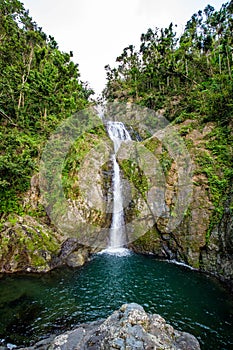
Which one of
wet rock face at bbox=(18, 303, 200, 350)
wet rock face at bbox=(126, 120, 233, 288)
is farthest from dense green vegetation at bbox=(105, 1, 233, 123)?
wet rock face at bbox=(18, 303, 200, 350)

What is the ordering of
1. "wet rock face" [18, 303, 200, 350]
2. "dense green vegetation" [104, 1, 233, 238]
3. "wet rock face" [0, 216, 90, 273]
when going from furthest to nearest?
"dense green vegetation" [104, 1, 233, 238]
"wet rock face" [0, 216, 90, 273]
"wet rock face" [18, 303, 200, 350]

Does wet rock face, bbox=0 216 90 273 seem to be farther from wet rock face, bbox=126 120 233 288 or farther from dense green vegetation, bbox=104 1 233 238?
dense green vegetation, bbox=104 1 233 238

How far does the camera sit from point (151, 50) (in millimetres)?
30047

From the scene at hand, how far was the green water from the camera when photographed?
224 inches

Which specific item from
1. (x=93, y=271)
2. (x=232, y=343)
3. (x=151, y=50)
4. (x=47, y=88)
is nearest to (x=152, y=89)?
(x=151, y=50)

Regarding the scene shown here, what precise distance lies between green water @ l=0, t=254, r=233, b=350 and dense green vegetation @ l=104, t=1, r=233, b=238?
3.17 metres

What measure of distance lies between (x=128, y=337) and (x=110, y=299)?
12.2 ft

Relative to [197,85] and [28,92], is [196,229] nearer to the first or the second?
[28,92]

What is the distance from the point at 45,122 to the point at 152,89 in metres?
19.7

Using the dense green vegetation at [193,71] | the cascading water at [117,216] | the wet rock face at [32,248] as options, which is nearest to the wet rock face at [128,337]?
the wet rock face at [32,248]

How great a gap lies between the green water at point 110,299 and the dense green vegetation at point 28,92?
529 cm

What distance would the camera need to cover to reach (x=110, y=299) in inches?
286

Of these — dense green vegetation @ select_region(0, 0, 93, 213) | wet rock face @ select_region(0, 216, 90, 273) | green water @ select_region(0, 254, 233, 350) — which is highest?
dense green vegetation @ select_region(0, 0, 93, 213)

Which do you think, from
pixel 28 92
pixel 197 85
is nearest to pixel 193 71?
pixel 197 85
